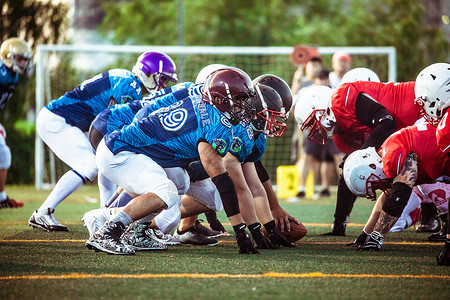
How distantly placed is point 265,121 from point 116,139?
1076 millimetres

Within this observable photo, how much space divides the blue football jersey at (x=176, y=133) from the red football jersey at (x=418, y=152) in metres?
1.08

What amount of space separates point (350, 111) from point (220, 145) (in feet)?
5.05

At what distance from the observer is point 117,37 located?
21.6m

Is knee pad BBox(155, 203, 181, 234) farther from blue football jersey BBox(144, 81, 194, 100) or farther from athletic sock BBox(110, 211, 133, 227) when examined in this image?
blue football jersey BBox(144, 81, 194, 100)

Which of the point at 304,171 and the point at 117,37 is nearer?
the point at 304,171

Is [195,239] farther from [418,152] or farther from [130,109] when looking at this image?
[418,152]

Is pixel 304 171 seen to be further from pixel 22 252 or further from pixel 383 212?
pixel 22 252

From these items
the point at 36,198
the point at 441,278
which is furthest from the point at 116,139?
the point at 36,198

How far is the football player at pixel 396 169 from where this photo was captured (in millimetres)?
4543

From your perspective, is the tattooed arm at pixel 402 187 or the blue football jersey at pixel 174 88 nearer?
the tattooed arm at pixel 402 187

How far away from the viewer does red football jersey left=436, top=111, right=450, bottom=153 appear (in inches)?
162

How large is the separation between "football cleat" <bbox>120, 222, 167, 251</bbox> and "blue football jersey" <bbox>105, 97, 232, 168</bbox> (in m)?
0.49

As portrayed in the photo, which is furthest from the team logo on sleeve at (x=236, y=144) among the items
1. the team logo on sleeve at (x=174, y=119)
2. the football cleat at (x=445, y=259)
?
the football cleat at (x=445, y=259)

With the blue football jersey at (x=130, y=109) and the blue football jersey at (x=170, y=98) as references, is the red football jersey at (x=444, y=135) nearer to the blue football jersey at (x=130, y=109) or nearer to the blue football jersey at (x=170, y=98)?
the blue football jersey at (x=170, y=98)
